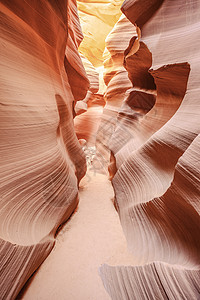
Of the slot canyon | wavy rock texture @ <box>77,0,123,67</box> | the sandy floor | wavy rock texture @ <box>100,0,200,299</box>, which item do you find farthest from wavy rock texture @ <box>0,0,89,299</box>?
wavy rock texture @ <box>77,0,123,67</box>

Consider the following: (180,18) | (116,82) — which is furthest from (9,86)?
(116,82)

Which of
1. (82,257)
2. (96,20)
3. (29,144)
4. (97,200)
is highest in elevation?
(96,20)

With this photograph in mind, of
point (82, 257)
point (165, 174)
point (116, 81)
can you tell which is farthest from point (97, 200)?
point (116, 81)

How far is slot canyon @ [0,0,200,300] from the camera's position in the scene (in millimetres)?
1379

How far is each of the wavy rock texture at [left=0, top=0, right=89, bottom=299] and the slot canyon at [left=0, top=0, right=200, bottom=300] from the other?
0.5 inches

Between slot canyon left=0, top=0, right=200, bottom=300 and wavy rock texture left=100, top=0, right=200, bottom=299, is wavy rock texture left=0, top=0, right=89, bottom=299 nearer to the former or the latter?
slot canyon left=0, top=0, right=200, bottom=300

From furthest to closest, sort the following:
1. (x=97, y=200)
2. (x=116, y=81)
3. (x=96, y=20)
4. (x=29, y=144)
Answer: (x=96, y=20), (x=116, y=81), (x=97, y=200), (x=29, y=144)

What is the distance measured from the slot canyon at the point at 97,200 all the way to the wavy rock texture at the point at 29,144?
1cm

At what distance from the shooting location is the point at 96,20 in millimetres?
11734

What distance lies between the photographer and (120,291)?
1436 millimetres

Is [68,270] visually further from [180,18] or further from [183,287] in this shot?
[180,18]

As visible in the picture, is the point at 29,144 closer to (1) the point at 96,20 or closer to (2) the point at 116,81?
(2) the point at 116,81

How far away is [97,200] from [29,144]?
2137 mm

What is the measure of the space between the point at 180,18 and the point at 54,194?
11.1 feet
